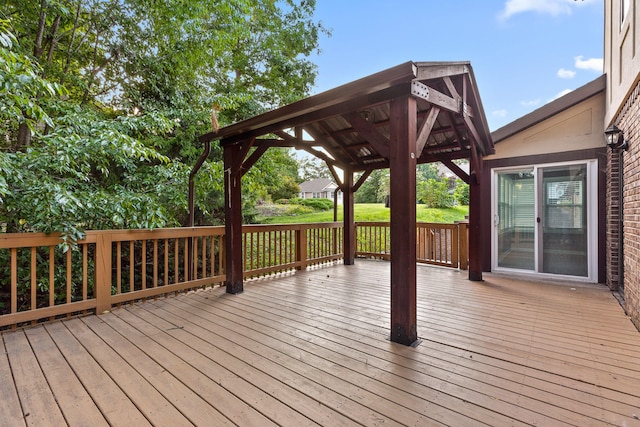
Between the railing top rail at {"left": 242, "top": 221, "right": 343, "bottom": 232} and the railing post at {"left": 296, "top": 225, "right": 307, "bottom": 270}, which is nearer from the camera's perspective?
the railing top rail at {"left": 242, "top": 221, "right": 343, "bottom": 232}

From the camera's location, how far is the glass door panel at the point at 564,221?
4.71 m

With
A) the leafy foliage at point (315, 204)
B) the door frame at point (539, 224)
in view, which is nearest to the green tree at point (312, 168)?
the leafy foliage at point (315, 204)

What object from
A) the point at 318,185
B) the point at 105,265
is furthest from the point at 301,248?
the point at 318,185

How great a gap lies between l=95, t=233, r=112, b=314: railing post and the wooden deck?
17cm

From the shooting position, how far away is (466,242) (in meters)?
5.56

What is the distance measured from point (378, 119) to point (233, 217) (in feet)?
8.53

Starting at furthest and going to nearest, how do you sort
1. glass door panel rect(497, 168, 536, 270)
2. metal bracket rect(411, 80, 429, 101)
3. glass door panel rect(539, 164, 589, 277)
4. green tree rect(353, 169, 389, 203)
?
green tree rect(353, 169, 389, 203) → glass door panel rect(497, 168, 536, 270) → glass door panel rect(539, 164, 589, 277) → metal bracket rect(411, 80, 429, 101)

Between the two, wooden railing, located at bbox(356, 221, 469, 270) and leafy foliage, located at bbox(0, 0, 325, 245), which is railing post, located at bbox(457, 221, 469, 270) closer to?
wooden railing, located at bbox(356, 221, 469, 270)

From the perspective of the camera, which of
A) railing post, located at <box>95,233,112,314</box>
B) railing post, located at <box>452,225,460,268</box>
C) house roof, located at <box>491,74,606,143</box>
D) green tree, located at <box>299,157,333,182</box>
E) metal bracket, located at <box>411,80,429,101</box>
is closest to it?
metal bracket, located at <box>411,80,429,101</box>

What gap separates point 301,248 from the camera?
18.8 feet

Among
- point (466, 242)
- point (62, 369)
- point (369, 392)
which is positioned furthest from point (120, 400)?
point (466, 242)

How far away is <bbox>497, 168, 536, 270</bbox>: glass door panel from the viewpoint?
514 centimetres

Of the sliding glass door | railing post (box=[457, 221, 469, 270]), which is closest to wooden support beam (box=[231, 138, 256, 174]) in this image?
railing post (box=[457, 221, 469, 270])

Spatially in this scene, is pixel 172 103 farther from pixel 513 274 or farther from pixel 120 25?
pixel 513 274
